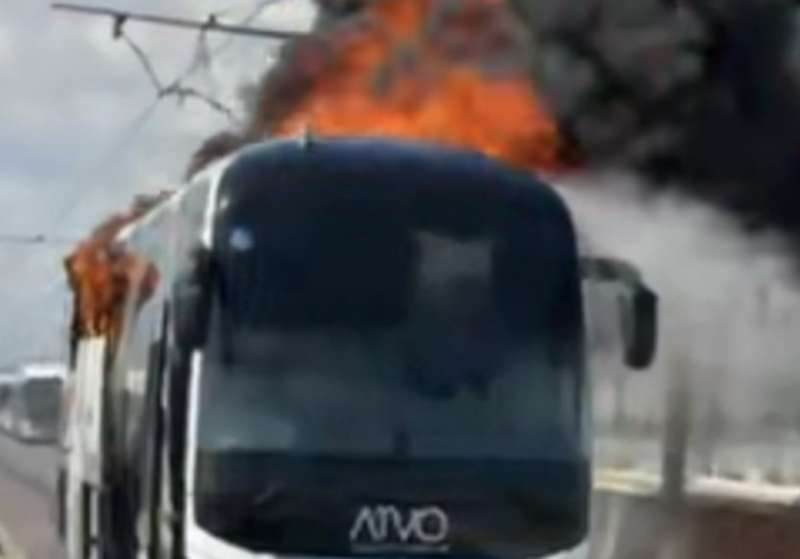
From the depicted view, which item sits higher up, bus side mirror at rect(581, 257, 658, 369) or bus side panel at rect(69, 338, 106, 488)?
bus side mirror at rect(581, 257, 658, 369)

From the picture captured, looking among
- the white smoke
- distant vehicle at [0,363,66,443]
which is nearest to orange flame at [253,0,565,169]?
the white smoke

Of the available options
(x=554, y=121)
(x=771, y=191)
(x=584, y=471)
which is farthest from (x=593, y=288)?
(x=771, y=191)

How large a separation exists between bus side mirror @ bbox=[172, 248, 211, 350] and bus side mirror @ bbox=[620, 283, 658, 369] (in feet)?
7.59

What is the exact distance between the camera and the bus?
50.1 feet

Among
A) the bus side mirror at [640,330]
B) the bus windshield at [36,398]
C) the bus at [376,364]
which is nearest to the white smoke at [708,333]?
the bus at [376,364]

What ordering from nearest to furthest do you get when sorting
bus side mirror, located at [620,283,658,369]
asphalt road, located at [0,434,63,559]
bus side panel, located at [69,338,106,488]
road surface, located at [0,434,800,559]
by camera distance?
bus side mirror, located at [620,283,658,369] < bus side panel, located at [69,338,106,488] < road surface, located at [0,434,800,559] < asphalt road, located at [0,434,63,559]

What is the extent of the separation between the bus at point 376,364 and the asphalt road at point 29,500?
14.8 meters

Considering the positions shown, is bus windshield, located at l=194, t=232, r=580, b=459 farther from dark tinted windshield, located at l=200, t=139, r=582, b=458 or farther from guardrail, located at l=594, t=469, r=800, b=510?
guardrail, located at l=594, t=469, r=800, b=510

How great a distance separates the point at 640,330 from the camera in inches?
608

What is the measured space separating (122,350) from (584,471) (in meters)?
4.86

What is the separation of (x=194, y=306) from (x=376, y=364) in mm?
1087

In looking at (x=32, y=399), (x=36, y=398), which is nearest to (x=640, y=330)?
(x=36, y=398)

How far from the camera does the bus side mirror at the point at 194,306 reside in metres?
15.1

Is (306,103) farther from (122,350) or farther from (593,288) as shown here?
(593,288)
